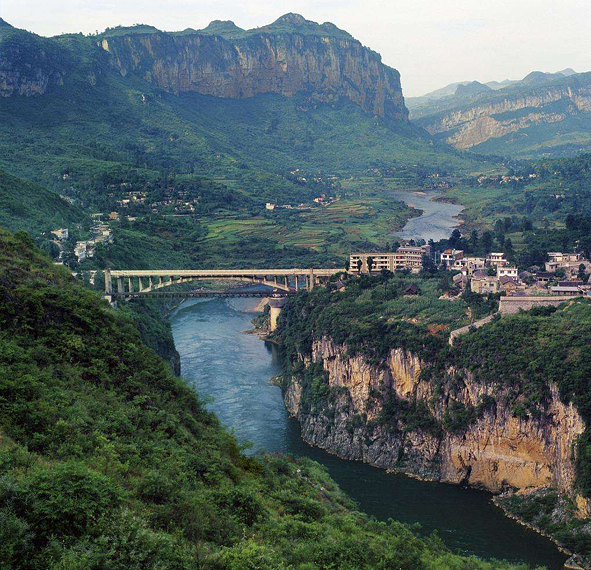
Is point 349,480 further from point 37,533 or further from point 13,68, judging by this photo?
point 13,68

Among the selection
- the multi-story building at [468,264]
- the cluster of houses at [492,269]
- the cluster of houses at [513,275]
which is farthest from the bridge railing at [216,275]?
the cluster of houses at [513,275]

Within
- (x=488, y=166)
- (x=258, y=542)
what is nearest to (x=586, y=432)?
(x=258, y=542)

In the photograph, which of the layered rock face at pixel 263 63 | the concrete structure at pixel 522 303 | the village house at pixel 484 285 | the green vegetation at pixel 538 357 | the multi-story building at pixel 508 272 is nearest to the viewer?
the green vegetation at pixel 538 357

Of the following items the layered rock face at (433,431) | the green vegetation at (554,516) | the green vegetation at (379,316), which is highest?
the green vegetation at (379,316)

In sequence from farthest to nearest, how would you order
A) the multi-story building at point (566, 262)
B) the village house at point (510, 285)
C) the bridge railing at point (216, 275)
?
1. the bridge railing at point (216, 275)
2. the multi-story building at point (566, 262)
3. the village house at point (510, 285)

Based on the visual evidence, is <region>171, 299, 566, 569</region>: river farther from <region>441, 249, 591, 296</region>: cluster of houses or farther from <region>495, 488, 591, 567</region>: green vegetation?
<region>441, 249, 591, 296</region>: cluster of houses

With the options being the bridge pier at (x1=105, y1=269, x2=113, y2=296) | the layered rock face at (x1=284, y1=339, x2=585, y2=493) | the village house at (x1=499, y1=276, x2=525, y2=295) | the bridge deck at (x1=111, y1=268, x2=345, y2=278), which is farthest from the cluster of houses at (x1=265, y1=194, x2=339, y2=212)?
the layered rock face at (x1=284, y1=339, x2=585, y2=493)

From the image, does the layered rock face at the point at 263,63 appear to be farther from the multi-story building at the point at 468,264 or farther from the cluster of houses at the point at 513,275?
the cluster of houses at the point at 513,275
